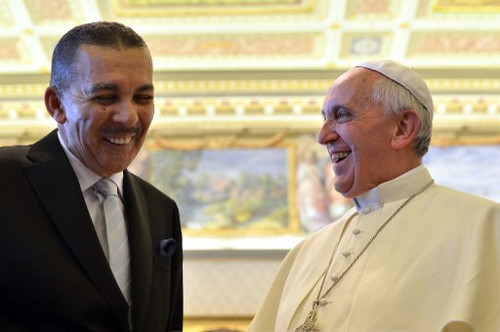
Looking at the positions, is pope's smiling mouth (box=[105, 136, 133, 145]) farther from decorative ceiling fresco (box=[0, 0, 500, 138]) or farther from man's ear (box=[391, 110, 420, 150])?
decorative ceiling fresco (box=[0, 0, 500, 138])

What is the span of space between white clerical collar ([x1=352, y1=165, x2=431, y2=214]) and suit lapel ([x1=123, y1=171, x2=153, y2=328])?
0.93 m

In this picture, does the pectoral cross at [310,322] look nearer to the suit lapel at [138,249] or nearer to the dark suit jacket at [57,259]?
the dark suit jacket at [57,259]

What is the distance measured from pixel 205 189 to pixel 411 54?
A: 11.0 feet

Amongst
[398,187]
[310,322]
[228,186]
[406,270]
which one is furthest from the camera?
[228,186]

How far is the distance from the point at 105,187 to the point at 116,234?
0.54ft

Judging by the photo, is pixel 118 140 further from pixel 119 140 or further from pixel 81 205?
pixel 81 205

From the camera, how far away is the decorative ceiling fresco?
9477 mm

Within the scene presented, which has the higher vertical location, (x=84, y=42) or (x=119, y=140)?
(x=84, y=42)

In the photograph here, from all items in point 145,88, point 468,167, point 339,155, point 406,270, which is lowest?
point 468,167

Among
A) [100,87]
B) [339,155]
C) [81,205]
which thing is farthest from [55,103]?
[339,155]

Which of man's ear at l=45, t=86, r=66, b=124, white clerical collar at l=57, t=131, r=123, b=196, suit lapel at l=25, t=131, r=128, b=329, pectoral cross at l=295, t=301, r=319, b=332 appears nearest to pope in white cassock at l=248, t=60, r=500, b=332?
pectoral cross at l=295, t=301, r=319, b=332

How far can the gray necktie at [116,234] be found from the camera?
235 centimetres

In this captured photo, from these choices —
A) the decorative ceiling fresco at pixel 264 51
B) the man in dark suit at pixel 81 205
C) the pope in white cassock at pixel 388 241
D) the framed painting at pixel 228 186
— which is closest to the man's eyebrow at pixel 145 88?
the man in dark suit at pixel 81 205

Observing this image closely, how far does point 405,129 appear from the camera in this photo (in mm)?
2941
